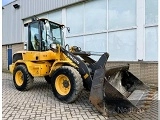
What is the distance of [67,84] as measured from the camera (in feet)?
19.7

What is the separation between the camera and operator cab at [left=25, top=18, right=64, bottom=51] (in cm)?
775

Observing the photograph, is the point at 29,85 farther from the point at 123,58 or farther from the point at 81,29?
the point at 81,29

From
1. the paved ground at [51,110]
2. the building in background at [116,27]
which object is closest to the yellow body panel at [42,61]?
the paved ground at [51,110]

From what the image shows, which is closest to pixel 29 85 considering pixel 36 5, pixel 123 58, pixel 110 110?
pixel 110 110

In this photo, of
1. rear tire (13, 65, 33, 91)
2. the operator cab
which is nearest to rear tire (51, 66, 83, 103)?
rear tire (13, 65, 33, 91)

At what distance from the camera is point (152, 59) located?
335 inches

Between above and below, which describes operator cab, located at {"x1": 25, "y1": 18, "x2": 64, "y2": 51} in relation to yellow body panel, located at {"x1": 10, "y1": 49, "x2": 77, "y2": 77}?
above

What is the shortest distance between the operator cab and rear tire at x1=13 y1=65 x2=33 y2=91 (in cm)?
93

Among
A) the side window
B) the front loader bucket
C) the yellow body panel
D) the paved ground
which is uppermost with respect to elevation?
the side window

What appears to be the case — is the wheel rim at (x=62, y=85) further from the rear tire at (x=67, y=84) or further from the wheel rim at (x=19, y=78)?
the wheel rim at (x=19, y=78)

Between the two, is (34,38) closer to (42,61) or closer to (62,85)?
(42,61)

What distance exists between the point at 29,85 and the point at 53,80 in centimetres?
169

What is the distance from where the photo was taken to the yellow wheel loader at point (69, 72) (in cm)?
484

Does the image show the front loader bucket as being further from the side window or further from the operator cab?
the side window
